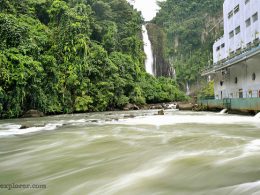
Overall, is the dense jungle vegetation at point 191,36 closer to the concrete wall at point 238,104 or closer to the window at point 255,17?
the window at point 255,17

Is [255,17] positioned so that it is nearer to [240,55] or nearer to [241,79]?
[241,79]

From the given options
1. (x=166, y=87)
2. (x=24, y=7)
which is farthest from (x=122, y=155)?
→ (x=166, y=87)

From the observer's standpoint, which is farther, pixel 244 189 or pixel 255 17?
pixel 255 17

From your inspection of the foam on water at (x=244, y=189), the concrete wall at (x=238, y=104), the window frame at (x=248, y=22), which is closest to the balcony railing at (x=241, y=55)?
the concrete wall at (x=238, y=104)

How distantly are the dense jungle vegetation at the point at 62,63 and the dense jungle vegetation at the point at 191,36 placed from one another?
21151 millimetres

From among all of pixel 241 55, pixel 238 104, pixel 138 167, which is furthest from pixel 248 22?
pixel 138 167

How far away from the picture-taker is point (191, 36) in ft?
218

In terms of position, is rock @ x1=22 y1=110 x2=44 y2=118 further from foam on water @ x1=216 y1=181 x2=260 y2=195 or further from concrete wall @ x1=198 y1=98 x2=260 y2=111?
foam on water @ x1=216 y1=181 x2=260 y2=195

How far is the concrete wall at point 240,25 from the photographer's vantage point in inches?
1020

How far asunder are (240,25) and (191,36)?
3735 cm

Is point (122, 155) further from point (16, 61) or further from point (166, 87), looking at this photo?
point (166, 87)

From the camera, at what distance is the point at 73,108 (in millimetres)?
27625

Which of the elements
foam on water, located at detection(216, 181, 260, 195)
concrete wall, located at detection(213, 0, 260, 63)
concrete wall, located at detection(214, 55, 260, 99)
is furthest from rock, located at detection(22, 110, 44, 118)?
concrete wall, located at detection(213, 0, 260, 63)

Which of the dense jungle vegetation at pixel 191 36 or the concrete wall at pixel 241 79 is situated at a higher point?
the dense jungle vegetation at pixel 191 36
